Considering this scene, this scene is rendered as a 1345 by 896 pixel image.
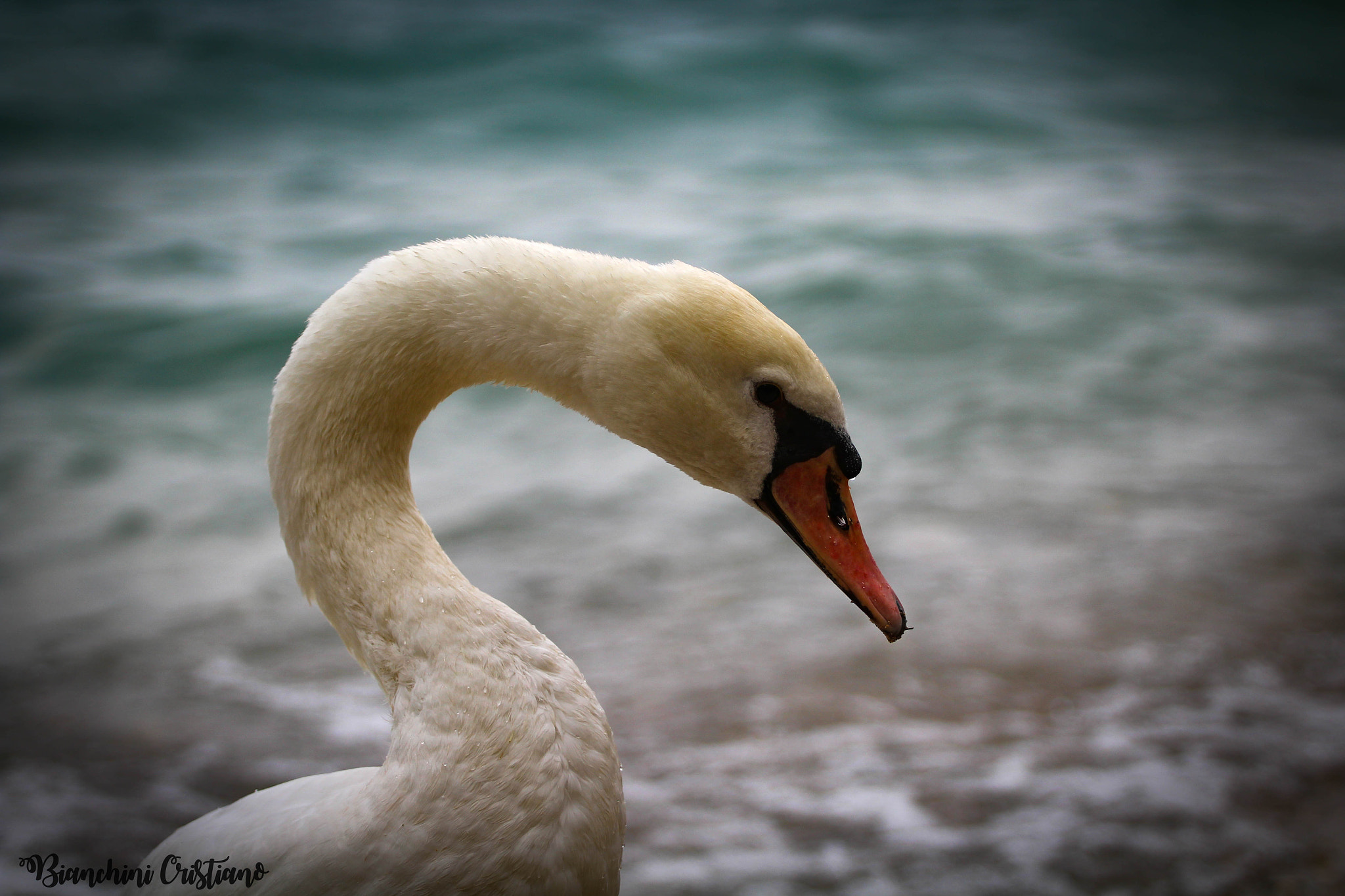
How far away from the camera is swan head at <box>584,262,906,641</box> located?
1674 millimetres

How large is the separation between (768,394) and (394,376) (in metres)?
0.65

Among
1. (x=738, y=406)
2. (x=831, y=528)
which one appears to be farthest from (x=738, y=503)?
(x=738, y=406)

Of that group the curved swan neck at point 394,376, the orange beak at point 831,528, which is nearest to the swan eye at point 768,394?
the orange beak at point 831,528

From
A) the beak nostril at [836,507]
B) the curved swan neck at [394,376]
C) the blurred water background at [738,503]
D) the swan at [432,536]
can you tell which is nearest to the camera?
the swan at [432,536]

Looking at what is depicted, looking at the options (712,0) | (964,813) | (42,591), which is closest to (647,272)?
(964,813)

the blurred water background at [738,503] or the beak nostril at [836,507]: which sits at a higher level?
the blurred water background at [738,503]

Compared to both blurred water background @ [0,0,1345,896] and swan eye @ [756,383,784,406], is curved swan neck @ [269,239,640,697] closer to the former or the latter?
swan eye @ [756,383,784,406]

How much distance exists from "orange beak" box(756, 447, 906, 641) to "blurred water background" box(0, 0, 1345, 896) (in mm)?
1547

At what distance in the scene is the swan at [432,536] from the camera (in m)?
1.58

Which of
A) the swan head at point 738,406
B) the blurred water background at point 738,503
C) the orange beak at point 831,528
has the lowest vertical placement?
the orange beak at point 831,528

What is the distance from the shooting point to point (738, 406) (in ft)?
5.67

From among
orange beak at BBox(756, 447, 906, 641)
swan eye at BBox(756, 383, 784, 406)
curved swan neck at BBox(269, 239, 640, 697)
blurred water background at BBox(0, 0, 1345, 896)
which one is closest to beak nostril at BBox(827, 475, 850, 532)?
orange beak at BBox(756, 447, 906, 641)

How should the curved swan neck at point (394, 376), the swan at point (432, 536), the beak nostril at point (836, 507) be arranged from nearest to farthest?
the swan at point (432, 536) → the curved swan neck at point (394, 376) → the beak nostril at point (836, 507)

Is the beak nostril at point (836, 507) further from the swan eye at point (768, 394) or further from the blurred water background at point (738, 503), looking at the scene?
the blurred water background at point (738, 503)
